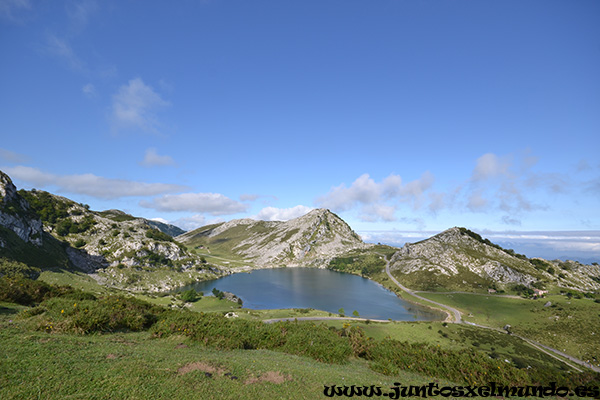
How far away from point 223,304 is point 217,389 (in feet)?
321

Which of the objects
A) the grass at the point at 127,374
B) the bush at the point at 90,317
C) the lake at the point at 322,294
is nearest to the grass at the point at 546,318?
the lake at the point at 322,294

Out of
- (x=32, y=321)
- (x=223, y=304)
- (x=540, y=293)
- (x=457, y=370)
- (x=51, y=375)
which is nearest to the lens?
(x=51, y=375)

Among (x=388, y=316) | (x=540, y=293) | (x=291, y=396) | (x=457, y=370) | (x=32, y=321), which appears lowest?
(x=388, y=316)

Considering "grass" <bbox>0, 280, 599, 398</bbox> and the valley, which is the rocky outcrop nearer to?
the valley

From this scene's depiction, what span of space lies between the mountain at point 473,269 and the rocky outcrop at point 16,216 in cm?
19132

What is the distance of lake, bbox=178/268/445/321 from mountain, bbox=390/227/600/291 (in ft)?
98.0

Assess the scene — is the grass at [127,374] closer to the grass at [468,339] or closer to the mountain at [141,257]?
the grass at [468,339]

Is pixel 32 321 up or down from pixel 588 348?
up

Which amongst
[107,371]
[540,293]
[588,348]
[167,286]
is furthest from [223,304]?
[540,293]

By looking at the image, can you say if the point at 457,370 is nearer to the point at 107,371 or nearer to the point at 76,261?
the point at 107,371

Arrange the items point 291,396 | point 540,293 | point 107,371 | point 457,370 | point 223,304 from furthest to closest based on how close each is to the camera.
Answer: point 540,293 < point 223,304 < point 457,370 < point 291,396 < point 107,371

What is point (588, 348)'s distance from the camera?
70188 millimetres

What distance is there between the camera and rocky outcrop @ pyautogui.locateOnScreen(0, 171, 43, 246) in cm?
8453

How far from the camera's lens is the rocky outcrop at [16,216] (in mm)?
84531
